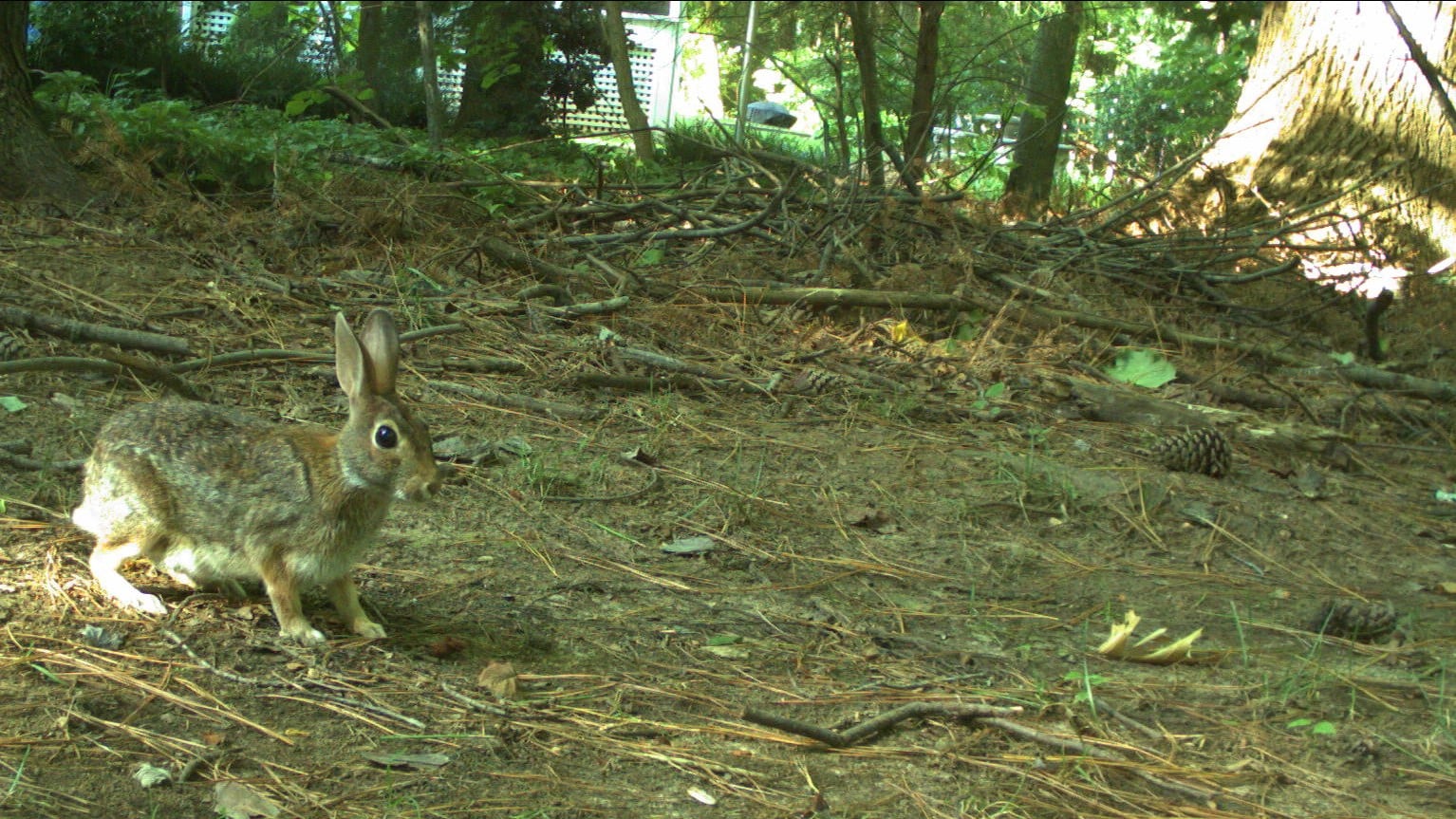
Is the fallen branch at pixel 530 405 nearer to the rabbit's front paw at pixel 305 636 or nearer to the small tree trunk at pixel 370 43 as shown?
the rabbit's front paw at pixel 305 636

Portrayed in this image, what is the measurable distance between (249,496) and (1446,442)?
558 cm

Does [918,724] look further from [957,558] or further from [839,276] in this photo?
[839,276]

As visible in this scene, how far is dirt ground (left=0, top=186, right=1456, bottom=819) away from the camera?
2666mm

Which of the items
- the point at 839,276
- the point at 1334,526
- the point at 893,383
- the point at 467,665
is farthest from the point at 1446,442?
the point at 467,665

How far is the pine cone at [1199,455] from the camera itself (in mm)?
5176

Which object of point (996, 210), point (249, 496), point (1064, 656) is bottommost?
point (1064, 656)

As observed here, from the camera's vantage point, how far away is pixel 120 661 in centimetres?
286

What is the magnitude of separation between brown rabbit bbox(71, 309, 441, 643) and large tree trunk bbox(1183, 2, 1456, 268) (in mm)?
7374

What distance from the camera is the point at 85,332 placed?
4.83m

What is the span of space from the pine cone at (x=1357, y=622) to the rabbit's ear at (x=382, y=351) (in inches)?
112

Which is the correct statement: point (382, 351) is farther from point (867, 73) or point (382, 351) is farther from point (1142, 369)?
point (867, 73)

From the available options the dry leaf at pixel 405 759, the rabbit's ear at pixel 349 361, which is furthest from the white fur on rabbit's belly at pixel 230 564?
the dry leaf at pixel 405 759

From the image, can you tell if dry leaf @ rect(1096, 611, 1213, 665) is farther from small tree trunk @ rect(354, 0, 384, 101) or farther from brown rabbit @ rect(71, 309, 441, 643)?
small tree trunk @ rect(354, 0, 384, 101)

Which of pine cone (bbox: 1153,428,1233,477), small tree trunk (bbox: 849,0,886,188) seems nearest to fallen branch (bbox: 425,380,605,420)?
pine cone (bbox: 1153,428,1233,477)
